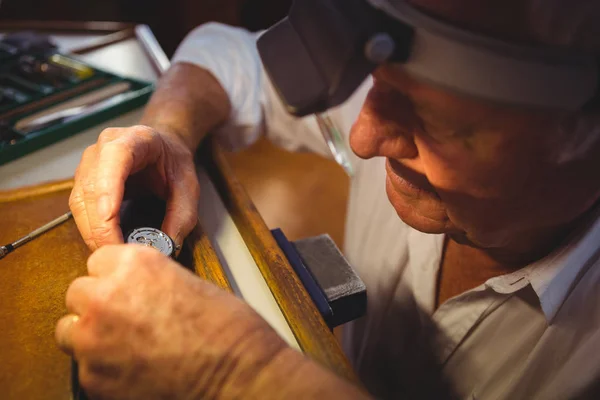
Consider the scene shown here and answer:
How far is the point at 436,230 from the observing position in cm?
88

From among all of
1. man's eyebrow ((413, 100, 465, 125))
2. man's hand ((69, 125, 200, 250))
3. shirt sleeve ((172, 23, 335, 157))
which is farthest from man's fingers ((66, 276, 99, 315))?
shirt sleeve ((172, 23, 335, 157))

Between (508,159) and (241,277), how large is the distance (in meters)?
0.51

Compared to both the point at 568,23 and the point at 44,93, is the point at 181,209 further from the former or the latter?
the point at 44,93

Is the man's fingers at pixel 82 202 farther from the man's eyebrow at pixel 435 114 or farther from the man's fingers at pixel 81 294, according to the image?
the man's eyebrow at pixel 435 114

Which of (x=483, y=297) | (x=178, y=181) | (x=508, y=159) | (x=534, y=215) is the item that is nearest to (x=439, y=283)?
(x=483, y=297)

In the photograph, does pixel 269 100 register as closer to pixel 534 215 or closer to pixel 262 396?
pixel 534 215

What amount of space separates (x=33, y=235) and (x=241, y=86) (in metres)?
0.72

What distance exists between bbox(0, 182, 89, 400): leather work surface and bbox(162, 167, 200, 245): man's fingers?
0.54 ft

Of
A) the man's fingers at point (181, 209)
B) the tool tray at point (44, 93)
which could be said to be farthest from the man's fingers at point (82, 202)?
the tool tray at point (44, 93)

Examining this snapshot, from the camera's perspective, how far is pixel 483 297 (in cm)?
102

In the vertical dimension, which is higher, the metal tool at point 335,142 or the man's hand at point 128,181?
the man's hand at point 128,181

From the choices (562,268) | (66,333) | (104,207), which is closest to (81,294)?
(66,333)

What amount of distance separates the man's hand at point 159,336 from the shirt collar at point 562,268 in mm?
557

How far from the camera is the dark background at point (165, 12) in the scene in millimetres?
3330
